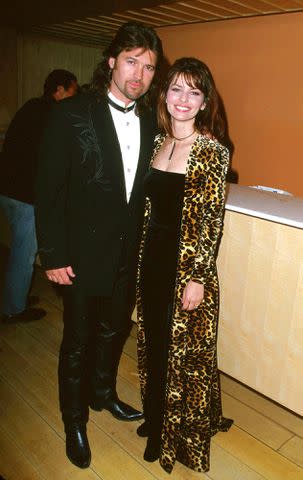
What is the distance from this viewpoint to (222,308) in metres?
2.31

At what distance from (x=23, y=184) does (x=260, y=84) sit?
2.98 m

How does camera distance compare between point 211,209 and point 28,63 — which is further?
point 28,63

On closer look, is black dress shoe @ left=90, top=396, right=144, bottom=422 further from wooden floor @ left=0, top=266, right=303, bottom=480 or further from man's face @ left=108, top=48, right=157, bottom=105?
man's face @ left=108, top=48, right=157, bottom=105

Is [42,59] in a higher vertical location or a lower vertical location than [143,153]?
higher

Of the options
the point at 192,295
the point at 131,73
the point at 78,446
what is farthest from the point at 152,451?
the point at 131,73

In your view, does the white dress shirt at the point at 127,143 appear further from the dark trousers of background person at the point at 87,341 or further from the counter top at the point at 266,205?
the counter top at the point at 266,205

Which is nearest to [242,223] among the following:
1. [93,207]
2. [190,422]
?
[93,207]

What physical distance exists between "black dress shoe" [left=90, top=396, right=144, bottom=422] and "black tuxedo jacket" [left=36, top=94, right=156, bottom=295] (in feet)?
2.39

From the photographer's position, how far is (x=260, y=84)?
4.38m

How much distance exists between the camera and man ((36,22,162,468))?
1.59 meters

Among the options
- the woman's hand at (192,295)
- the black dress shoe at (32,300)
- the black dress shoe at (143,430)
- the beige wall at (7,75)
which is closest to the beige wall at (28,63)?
the beige wall at (7,75)

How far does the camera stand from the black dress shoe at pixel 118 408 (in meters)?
2.08

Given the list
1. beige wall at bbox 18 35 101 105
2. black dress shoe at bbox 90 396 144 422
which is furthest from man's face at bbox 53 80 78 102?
beige wall at bbox 18 35 101 105

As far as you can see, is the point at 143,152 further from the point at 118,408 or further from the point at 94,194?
the point at 118,408
